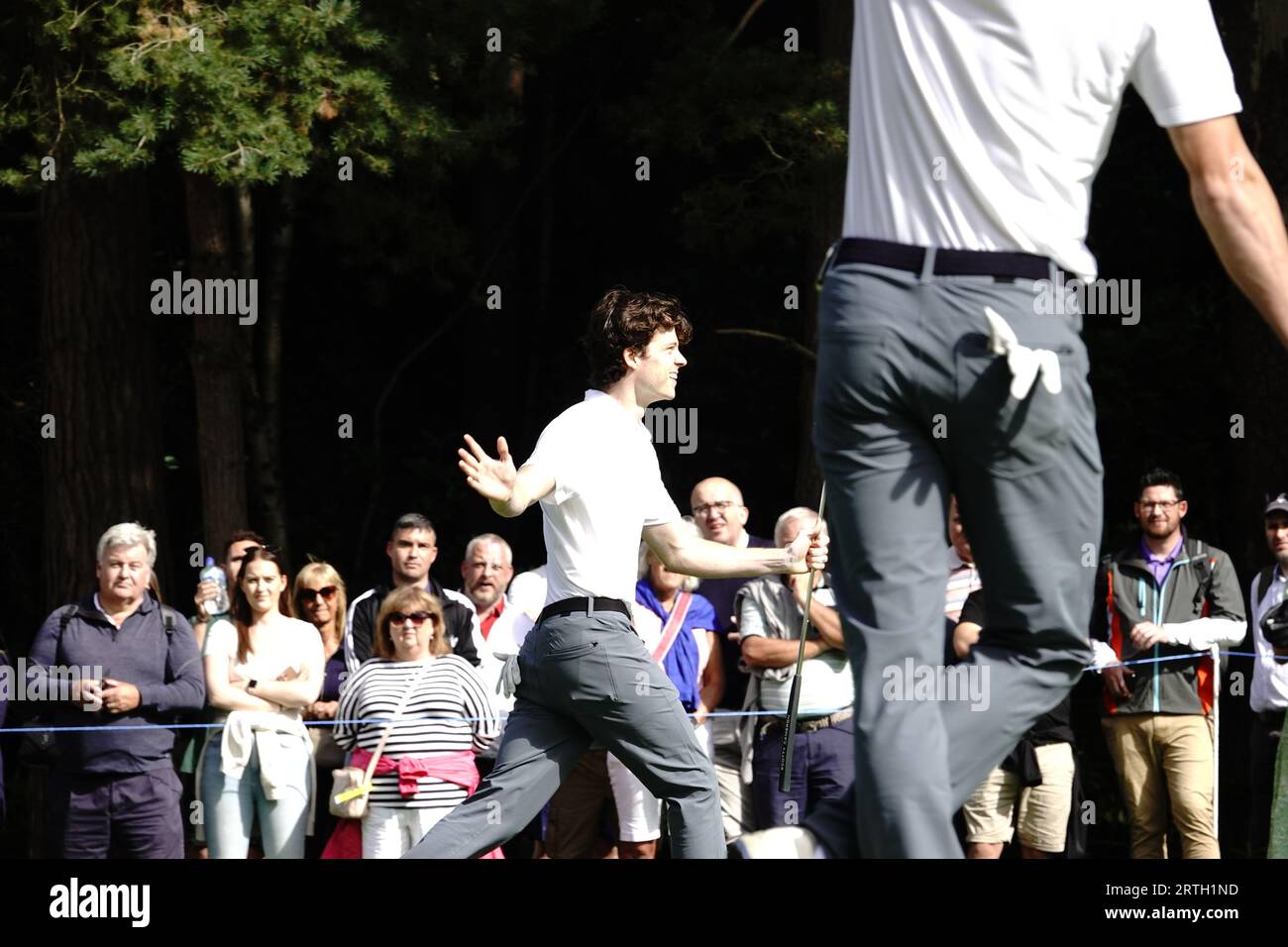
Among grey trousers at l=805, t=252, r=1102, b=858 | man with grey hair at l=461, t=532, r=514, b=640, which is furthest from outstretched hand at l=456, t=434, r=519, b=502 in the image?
man with grey hair at l=461, t=532, r=514, b=640

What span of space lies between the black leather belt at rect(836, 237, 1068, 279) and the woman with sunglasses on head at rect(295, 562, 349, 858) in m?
5.62

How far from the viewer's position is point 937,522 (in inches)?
126

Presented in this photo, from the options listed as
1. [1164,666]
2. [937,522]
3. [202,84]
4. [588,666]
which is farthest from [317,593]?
[937,522]

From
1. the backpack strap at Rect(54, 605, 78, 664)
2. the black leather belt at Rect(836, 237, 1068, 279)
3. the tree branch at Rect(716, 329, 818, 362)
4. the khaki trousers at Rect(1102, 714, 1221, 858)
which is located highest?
the tree branch at Rect(716, 329, 818, 362)

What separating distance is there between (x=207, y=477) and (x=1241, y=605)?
6.78 meters

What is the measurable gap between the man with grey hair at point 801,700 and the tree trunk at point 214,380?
5037 millimetres

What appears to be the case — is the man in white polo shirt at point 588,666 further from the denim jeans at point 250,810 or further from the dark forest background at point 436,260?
the dark forest background at point 436,260

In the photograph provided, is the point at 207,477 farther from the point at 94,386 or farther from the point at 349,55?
the point at 349,55

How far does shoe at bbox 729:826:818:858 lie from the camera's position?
3.19m

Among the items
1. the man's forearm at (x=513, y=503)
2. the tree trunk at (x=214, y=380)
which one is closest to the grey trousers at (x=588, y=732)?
the man's forearm at (x=513, y=503)

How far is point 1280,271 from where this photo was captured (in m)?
3.16

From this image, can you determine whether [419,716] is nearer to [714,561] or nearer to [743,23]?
[714,561]

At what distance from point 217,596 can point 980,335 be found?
22.2 feet

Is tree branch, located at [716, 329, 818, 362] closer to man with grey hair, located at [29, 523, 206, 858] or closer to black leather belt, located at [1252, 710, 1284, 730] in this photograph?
black leather belt, located at [1252, 710, 1284, 730]
